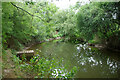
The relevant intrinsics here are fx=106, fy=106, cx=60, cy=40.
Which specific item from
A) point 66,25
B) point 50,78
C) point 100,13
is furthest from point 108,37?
point 50,78

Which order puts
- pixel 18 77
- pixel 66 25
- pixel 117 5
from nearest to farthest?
pixel 18 77, pixel 117 5, pixel 66 25

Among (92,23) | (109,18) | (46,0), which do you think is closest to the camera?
(46,0)

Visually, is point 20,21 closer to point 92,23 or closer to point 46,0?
point 46,0

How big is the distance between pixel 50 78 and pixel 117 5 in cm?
784

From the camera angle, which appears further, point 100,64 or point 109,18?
point 109,18

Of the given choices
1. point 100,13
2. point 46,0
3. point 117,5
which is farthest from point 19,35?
point 117,5

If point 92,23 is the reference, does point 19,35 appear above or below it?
below

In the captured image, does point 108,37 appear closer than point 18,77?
No

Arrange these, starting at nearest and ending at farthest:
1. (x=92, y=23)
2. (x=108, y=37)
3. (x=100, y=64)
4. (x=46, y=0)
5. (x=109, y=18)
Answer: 1. (x=46, y=0)
2. (x=100, y=64)
3. (x=109, y=18)
4. (x=92, y=23)
5. (x=108, y=37)

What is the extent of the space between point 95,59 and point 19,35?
640cm

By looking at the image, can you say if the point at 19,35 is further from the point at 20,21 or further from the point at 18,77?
the point at 18,77

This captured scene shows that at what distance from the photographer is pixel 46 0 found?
16.9 ft

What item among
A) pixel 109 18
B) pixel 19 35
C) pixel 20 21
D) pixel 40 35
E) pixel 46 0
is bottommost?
pixel 40 35

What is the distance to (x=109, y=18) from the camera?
8.76 m
